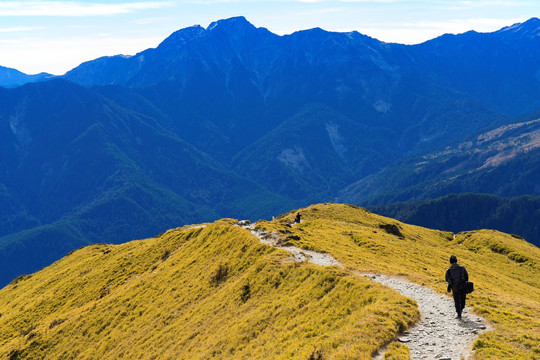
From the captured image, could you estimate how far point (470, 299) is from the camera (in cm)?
4309

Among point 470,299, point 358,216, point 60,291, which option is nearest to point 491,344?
point 470,299

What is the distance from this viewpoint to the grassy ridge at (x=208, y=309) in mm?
38000

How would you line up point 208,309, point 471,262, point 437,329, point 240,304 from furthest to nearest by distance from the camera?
point 471,262 → point 208,309 → point 240,304 → point 437,329

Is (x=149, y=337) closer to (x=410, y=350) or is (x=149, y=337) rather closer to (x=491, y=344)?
(x=410, y=350)

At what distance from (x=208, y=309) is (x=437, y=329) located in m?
28.3

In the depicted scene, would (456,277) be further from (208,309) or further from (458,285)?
(208,309)

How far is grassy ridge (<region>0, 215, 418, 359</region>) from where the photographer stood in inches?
1496

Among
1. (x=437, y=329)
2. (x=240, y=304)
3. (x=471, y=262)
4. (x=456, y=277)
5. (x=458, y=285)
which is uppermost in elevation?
(x=456, y=277)

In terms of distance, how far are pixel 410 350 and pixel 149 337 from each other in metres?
35.7

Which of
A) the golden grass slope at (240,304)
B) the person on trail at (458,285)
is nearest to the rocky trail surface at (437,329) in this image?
the golden grass slope at (240,304)

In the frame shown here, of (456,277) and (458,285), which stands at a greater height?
(456,277)

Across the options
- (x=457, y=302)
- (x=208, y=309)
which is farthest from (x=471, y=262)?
(x=457, y=302)

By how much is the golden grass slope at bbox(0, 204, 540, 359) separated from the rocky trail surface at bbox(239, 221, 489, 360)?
3.06 ft

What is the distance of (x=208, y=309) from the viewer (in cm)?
5531
